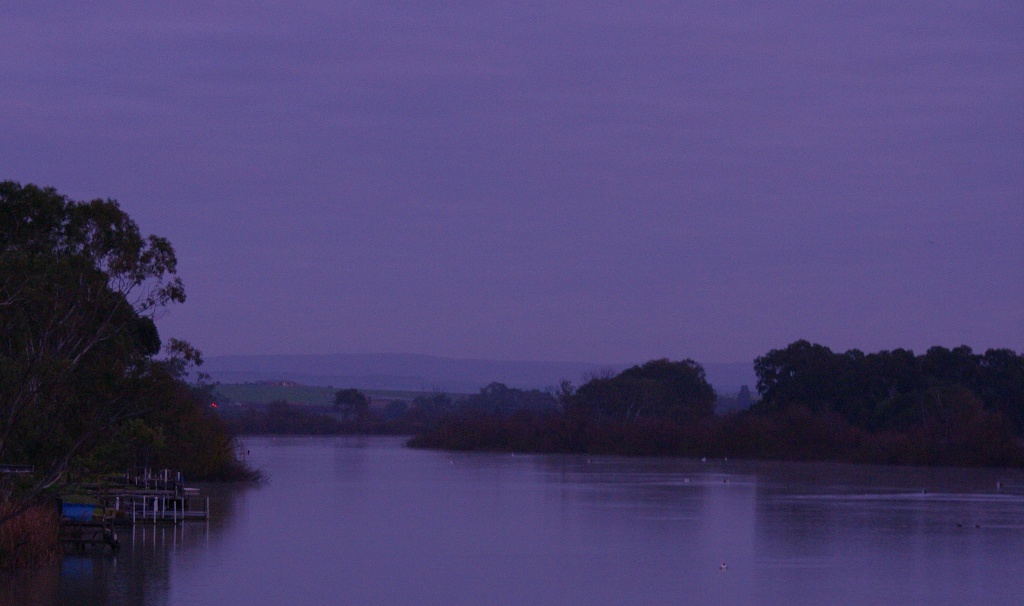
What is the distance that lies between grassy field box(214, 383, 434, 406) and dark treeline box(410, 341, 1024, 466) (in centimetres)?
7548

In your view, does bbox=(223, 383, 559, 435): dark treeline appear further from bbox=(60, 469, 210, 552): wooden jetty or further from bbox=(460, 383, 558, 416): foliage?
bbox=(60, 469, 210, 552): wooden jetty

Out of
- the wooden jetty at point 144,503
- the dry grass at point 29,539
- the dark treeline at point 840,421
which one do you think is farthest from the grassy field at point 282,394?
the dry grass at point 29,539

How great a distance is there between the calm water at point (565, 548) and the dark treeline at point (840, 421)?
15.7 metres

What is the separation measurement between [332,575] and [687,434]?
50.4 metres

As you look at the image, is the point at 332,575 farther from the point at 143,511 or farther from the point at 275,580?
the point at 143,511

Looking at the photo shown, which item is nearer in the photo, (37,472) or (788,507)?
(37,472)

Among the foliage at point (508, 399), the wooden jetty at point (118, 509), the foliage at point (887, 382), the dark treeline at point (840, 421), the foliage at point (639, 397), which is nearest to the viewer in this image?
the wooden jetty at point (118, 509)

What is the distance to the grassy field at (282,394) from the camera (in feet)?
504

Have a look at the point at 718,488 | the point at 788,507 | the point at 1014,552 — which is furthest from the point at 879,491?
the point at 1014,552

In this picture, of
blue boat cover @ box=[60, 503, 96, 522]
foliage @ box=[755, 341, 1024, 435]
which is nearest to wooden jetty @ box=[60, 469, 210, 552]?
blue boat cover @ box=[60, 503, 96, 522]

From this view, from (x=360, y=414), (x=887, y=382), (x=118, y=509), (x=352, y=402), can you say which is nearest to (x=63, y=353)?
(x=118, y=509)

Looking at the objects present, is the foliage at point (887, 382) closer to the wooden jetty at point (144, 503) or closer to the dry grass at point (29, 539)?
the wooden jetty at point (144, 503)

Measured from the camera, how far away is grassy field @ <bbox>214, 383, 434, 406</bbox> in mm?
153750

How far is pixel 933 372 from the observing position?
218ft
